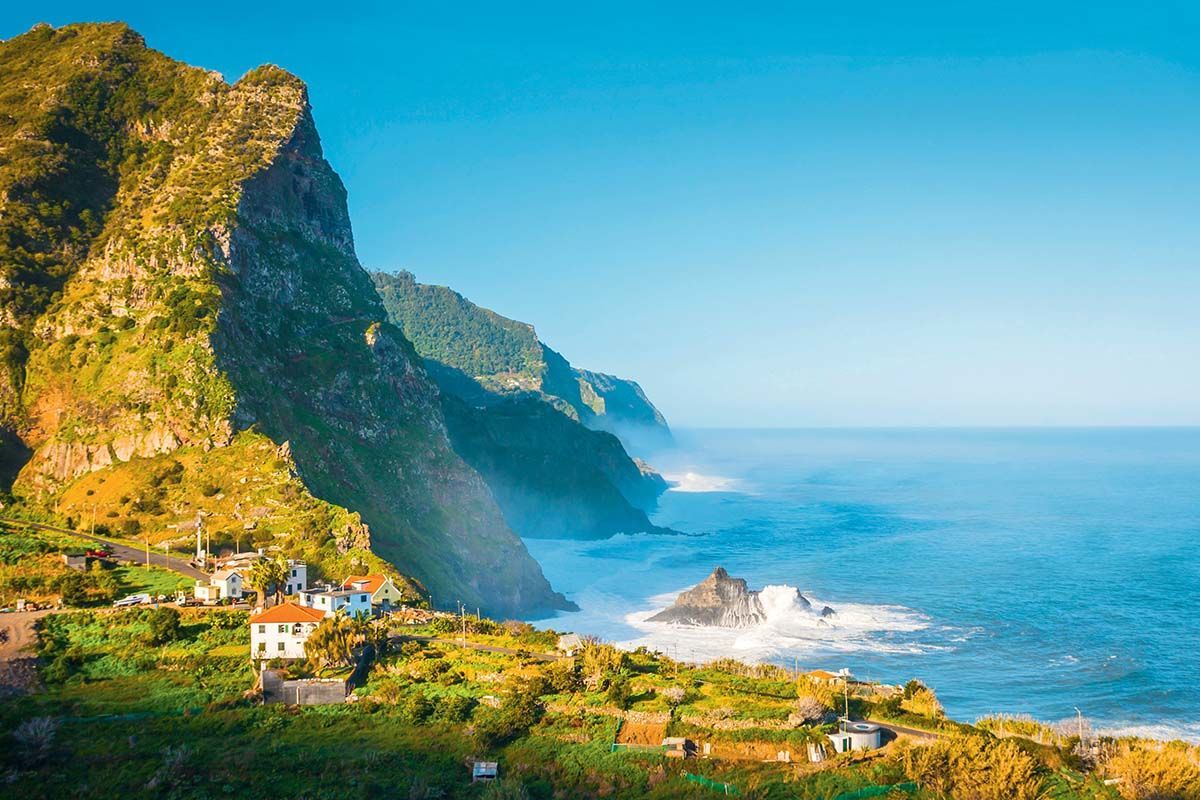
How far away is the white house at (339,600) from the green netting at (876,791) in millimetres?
34863

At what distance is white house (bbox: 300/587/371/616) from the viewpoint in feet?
190

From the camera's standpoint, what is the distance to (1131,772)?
3169 cm

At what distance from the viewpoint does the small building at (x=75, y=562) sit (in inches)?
2500

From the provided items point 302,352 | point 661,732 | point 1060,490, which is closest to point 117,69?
point 302,352

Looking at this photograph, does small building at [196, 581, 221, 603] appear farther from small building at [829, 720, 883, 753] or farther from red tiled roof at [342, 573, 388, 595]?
small building at [829, 720, 883, 753]

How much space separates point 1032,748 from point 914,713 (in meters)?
7.34

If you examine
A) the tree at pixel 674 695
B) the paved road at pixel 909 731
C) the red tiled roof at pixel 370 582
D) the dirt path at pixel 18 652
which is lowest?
the paved road at pixel 909 731

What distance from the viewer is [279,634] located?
49.9 meters

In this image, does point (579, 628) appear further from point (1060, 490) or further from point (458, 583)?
point (1060, 490)

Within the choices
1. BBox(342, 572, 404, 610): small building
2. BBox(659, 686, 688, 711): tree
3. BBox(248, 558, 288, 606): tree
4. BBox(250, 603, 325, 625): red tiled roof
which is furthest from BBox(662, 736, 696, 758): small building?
BBox(248, 558, 288, 606): tree

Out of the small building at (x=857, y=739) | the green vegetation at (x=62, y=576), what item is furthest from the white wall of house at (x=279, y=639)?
the small building at (x=857, y=739)

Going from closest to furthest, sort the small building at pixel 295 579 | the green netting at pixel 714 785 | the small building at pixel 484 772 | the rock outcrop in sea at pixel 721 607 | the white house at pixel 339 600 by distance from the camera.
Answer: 1. the green netting at pixel 714 785
2. the small building at pixel 484 772
3. the white house at pixel 339 600
4. the small building at pixel 295 579
5. the rock outcrop in sea at pixel 721 607

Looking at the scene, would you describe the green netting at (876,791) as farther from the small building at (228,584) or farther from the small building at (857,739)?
the small building at (228,584)

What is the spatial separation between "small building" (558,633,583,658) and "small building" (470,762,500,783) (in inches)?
643
